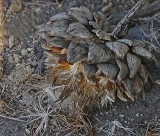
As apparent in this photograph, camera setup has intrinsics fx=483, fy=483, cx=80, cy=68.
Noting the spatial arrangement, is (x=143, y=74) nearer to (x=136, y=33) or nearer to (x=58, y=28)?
(x=136, y=33)

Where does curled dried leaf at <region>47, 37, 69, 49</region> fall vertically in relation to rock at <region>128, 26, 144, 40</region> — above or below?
above

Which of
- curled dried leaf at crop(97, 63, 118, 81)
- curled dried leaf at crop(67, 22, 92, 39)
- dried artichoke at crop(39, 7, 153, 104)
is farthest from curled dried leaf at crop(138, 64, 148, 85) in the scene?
curled dried leaf at crop(67, 22, 92, 39)

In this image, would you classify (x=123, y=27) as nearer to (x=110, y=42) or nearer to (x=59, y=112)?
(x=110, y=42)

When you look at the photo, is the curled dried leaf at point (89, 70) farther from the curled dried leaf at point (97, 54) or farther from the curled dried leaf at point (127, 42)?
the curled dried leaf at point (127, 42)

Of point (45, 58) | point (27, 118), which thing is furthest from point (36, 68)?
point (27, 118)

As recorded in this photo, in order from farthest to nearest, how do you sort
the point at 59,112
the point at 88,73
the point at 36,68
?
the point at 36,68 → the point at 59,112 → the point at 88,73

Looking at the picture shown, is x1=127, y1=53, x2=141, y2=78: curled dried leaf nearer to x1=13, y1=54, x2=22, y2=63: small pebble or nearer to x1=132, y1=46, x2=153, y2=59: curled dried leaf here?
x1=132, y1=46, x2=153, y2=59: curled dried leaf

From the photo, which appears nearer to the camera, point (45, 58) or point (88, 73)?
point (88, 73)
